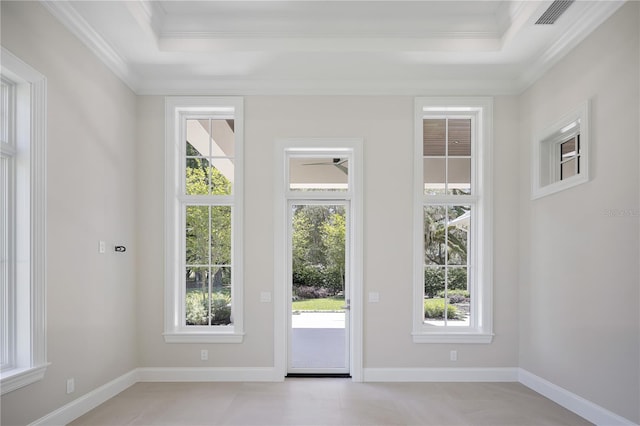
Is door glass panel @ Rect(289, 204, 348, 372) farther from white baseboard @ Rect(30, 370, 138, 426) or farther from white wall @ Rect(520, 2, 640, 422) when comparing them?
white wall @ Rect(520, 2, 640, 422)

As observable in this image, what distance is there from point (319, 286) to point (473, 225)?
183 centimetres

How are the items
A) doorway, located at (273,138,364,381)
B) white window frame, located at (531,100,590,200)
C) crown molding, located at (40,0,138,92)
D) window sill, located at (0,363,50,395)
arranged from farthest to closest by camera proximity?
doorway, located at (273,138,364,381) < white window frame, located at (531,100,590,200) < crown molding, located at (40,0,138,92) < window sill, located at (0,363,50,395)

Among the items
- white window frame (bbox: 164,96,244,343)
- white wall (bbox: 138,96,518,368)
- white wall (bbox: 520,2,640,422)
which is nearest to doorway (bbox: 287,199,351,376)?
white wall (bbox: 138,96,518,368)

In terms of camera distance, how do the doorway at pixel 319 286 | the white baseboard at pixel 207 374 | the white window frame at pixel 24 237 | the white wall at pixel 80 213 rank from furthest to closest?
1. the doorway at pixel 319 286
2. the white baseboard at pixel 207 374
3. the white wall at pixel 80 213
4. the white window frame at pixel 24 237

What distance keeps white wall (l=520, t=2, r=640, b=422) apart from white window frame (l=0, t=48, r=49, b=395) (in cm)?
412

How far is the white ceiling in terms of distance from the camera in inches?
135

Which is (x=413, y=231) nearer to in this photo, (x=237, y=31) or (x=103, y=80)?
(x=237, y=31)

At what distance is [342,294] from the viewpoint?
4629 millimetres

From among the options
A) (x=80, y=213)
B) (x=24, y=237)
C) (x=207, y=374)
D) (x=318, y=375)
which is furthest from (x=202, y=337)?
(x=24, y=237)

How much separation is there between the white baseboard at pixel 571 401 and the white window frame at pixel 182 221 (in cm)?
298

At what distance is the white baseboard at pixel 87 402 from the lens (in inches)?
121

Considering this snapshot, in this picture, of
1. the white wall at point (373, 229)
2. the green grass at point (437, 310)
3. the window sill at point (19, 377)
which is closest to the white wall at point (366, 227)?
the white wall at point (373, 229)

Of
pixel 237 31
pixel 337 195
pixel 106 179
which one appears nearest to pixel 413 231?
pixel 337 195

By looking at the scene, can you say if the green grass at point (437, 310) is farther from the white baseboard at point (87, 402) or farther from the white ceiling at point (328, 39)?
the white baseboard at point (87, 402)
